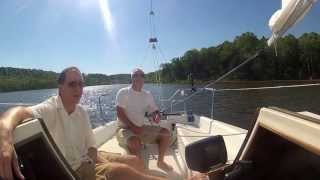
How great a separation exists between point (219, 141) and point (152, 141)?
10.9 ft

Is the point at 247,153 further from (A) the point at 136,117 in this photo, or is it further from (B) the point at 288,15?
(A) the point at 136,117

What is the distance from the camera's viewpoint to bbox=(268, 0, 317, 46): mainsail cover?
3.86 meters

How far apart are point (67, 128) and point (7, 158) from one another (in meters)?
1.25

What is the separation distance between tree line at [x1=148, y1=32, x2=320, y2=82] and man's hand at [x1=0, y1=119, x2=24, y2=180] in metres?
43.4

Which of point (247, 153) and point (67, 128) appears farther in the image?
point (67, 128)

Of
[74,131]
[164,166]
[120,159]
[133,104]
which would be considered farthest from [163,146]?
[74,131]

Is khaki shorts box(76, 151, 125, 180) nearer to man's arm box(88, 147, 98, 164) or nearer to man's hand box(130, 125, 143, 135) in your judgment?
man's arm box(88, 147, 98, 164)

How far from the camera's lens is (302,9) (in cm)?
391

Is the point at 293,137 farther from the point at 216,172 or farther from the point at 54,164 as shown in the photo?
the point at 54,164

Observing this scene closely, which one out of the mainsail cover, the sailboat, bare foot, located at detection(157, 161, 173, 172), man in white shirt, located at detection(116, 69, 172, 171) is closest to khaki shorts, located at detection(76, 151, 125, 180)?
the sailboat

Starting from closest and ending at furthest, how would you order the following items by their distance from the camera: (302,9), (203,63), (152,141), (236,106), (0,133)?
1. (0,133)
2. (302,9)
3. (152,141)
4. (236,106)
5. (203,63)

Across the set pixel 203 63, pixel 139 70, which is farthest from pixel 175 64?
pixel 139 70

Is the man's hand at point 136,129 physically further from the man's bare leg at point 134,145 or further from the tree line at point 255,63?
the tree line at point 255,63

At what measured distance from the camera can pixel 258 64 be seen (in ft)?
147
